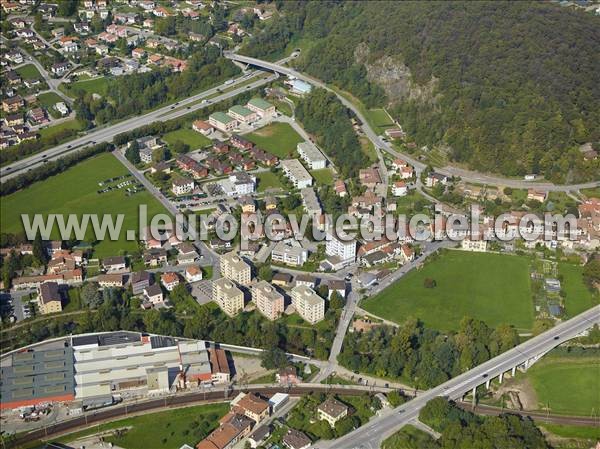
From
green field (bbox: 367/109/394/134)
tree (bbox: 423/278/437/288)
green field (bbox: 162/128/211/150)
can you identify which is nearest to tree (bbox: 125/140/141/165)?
green field (bbox: 162/128/211/150)

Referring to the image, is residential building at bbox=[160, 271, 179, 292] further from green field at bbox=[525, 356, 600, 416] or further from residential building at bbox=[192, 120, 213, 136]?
residential building at bbox=[192, 120, 213, 136]

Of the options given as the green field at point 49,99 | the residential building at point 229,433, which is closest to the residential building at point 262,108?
the green field at point 49,99

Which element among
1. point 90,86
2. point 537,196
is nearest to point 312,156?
point 537,196

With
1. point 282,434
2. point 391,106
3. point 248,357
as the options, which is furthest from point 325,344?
point 391,106

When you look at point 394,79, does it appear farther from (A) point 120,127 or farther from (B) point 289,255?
(B) point 289,255

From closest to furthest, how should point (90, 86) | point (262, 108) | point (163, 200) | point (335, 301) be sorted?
point (335, 301), point (163, 200), point (262, 108), point (90, 86)

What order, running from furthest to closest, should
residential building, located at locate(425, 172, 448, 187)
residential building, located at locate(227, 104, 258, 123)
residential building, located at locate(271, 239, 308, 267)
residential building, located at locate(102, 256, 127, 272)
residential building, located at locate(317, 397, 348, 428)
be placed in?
residential building, located at locate(227, 104, 258, 123) → residential building, located at locate(425, 172, 448, 187) → residential building, located at locate(271, 239, 308, 267) → residential building, located at locate(102, 256, 127, 272) → residential building, located at locate(317, 397, 348, 428)

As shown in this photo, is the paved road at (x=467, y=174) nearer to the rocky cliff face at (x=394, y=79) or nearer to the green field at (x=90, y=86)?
the rocky cliff face at (x=394, y=79)
